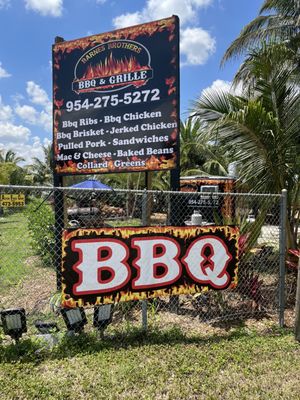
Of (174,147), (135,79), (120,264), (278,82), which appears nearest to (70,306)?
(120,264)

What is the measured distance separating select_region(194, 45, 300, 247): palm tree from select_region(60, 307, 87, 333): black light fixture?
136 inches

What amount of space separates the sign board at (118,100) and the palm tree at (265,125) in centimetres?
110

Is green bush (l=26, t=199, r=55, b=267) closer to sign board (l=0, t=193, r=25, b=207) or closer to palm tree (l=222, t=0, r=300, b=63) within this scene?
sign board (l=0, t=193, r=25, b=207)

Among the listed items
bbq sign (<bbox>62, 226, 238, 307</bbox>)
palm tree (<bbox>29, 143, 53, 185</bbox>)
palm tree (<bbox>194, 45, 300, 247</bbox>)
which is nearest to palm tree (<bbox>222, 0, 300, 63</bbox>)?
palm tree (<bbox>194, 45, 300, 247</bbox>)

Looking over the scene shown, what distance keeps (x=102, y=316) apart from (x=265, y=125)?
379 cm

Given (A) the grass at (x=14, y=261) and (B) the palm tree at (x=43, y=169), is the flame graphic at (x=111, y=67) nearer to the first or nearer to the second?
(A) the grass at (x=14, y=261)

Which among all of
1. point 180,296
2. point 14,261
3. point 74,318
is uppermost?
point 74,318

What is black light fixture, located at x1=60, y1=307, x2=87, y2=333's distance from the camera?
3932mm

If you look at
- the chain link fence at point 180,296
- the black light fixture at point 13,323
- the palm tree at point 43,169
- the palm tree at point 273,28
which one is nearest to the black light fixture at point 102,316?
the chain link fence at point 180,296

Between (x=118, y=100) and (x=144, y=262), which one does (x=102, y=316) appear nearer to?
(x=144, y=262)

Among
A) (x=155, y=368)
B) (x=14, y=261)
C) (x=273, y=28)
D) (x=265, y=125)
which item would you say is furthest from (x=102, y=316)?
(x=273, y=28)

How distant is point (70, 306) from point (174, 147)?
8.33 feet

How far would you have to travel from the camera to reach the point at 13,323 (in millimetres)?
3729

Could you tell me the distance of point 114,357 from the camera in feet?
12.0
